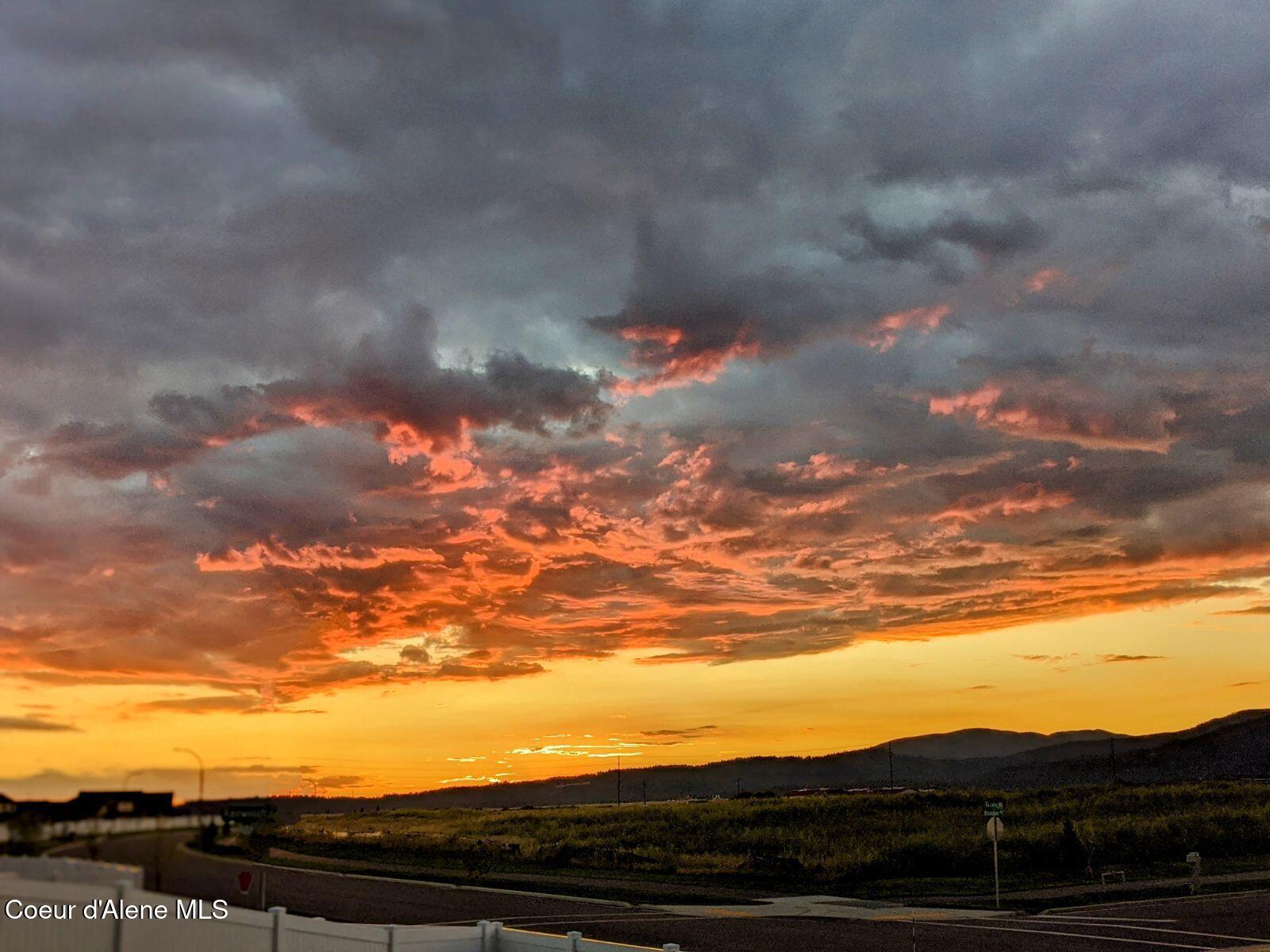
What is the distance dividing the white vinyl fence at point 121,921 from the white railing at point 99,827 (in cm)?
67

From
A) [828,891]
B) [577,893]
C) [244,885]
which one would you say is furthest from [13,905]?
[828,891]

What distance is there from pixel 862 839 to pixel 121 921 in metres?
85.9

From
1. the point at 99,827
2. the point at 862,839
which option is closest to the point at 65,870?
the point at 99,827

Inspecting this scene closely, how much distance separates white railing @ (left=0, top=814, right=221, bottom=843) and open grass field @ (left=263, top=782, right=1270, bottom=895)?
→ 25193 mm

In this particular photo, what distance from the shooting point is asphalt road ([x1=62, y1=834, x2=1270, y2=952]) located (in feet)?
140

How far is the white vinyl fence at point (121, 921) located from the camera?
607 inches

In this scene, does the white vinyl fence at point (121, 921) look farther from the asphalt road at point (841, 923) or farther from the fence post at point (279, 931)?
the asphalt road at point (841, 923)

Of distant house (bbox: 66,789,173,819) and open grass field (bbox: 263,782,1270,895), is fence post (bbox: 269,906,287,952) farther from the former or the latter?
open grass field (bbox: 263,782,1270,895)

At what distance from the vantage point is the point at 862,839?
93.8 metres

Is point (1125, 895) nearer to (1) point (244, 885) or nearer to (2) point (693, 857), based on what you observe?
(2) point (693, 857)

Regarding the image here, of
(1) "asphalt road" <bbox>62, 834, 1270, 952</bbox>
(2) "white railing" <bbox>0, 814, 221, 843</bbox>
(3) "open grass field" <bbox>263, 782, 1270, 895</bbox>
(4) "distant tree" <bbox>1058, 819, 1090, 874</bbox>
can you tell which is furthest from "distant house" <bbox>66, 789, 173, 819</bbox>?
(4) "distant tree" <bbox>1058, 819, 1090, 874</bbox>

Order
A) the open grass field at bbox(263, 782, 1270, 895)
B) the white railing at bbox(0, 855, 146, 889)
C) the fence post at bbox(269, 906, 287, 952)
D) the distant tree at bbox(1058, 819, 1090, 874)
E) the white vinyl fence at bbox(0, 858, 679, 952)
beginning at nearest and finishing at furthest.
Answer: the white vinyl fence at bbox(0, 858, 679, 952) < the white railing at bbox(0, 855, 146, 889) < the fence post at bbox(269, 906, 287, 952) < the open grass field at bbox(263, 782, 1270, 895) < the distant tree at bbox(1058, 819, 1090, 874)

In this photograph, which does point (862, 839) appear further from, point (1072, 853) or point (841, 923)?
point (841, 923)

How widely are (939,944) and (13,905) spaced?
1432 inches
